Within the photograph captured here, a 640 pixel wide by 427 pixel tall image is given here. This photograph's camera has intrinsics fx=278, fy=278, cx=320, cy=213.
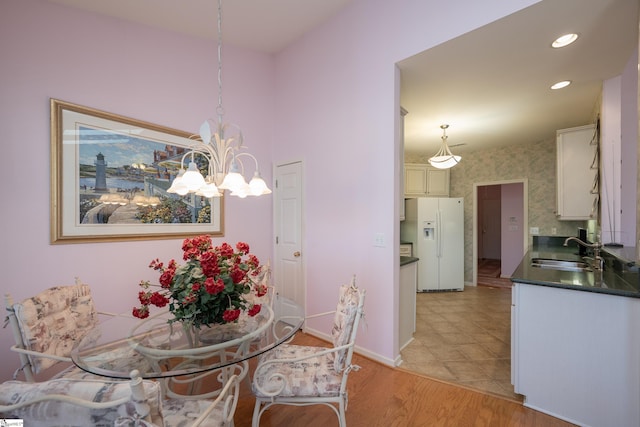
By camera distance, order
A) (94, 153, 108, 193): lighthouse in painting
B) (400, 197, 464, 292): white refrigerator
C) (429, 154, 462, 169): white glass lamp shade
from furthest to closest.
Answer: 1. (400, 197, 464, 292): white refrigerator
2. (429, 154, 462, 169): white glass lamp shade
3. (94, 153, 108, 193): lighthouse in painting

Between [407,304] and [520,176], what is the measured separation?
391cm

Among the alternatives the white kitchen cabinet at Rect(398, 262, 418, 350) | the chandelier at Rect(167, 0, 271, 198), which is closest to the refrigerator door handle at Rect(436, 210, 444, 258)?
the white kitchen cabinet at Rect(398, 262, 418, 350)

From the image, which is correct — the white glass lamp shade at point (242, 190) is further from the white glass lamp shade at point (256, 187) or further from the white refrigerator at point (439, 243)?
the white refrigerator at point (439, 243)

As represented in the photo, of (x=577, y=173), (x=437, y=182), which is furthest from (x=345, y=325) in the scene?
(x=437, y=182)

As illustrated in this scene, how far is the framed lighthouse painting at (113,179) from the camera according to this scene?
2.29 metres

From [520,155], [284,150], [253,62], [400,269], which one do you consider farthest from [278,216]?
[520,155]

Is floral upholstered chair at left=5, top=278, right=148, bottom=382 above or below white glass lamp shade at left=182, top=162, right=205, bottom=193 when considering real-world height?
below

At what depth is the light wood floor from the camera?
1794 millimetres

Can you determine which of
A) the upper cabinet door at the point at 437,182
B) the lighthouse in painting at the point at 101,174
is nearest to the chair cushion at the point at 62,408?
the lighthouse in painting at the point at 101,174

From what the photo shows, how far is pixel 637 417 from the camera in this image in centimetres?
157

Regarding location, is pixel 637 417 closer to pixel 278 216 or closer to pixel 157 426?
pixel 157 426

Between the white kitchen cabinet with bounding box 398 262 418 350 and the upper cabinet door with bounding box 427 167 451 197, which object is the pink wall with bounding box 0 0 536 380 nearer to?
the white kitchen cabinet with bounding box 398 262 418 350

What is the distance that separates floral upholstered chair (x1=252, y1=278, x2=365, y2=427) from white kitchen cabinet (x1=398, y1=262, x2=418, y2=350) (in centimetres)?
131

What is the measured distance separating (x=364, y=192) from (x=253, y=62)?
2.29 metres
